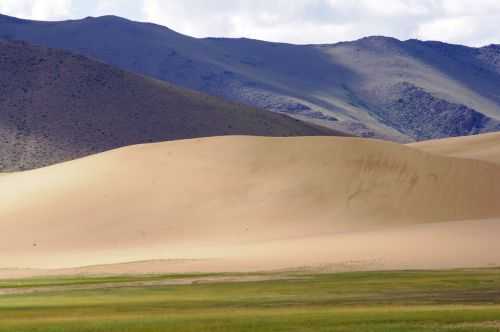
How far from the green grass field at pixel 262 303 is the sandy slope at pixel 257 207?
5632 millimetres

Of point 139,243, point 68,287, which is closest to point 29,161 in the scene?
point 139,243

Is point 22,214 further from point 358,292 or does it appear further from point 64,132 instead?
point 64,132

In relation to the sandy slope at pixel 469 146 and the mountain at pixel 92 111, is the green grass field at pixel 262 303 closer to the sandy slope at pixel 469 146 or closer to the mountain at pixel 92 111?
the sandy slope at pixel 469 146

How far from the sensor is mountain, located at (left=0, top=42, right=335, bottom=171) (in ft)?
386

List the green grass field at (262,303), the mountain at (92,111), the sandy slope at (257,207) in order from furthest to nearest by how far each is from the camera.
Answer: the mountain at (92,111)
the sandy slope at (257,207)
the green grass field at (262,303)

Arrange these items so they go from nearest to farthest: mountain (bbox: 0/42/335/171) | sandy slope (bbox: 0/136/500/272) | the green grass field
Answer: the green grass field, sandy slope (bbox: 0/136/500/272), mountain (bbox: 0/42/335/171)

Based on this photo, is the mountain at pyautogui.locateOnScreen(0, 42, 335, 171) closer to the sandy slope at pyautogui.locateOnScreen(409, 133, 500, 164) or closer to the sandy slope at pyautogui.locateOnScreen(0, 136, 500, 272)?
the sandy slope at pyautogui.locateOnScreen(409, 133, 500, 164)

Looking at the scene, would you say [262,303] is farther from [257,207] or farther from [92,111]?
[92,111]

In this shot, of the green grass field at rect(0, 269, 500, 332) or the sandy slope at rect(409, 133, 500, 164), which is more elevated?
the sandy slope at rect(409, 133, 500, 164)

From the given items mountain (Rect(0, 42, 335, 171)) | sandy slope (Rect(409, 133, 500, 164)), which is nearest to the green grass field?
sandy slope (Rect(409, 133, 500, 164))

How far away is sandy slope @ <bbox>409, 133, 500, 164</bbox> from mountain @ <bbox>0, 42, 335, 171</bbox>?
44958 mm

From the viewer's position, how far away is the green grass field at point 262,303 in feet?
75.2

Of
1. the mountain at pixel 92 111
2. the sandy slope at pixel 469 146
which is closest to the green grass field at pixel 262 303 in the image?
the sandy slope at pixel 469 146

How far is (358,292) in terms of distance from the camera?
96.8 feet
